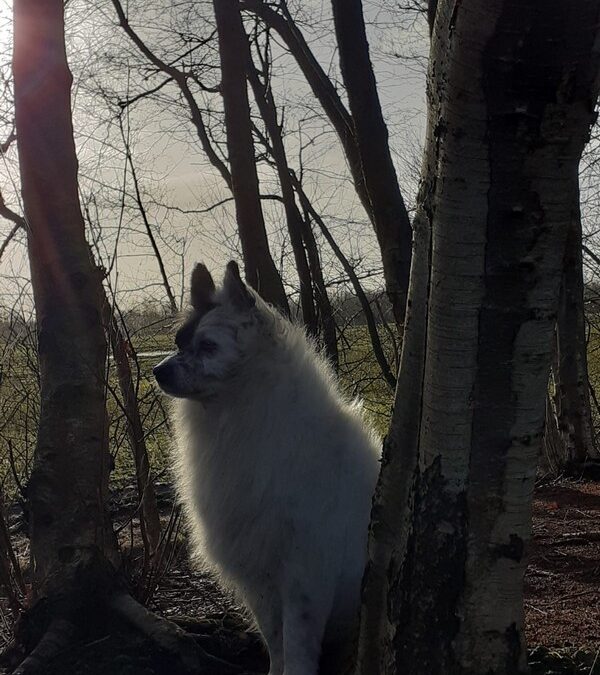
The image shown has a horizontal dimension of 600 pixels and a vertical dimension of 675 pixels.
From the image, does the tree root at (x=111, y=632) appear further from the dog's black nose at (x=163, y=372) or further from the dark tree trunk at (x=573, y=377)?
the dark tree trunk at (x=573, y=377)

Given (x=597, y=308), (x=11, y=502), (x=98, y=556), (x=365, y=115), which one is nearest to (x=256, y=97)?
(x=365, y=115)

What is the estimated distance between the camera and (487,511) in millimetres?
2244

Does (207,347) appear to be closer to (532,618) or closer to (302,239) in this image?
(532,618)

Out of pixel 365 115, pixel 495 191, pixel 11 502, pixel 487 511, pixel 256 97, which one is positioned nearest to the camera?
pixel 495 191

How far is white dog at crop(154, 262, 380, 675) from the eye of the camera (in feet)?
11.6

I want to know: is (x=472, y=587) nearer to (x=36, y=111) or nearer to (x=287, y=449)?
(x=287, y=449)

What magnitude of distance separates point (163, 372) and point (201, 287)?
24.1 inches

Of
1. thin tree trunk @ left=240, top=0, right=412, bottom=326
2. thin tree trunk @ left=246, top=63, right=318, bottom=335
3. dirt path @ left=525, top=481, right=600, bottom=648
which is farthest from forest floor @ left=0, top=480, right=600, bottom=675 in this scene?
thin tree trunk @ left=246, top=63, right=318, bottom=335

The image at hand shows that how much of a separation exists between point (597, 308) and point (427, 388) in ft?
39.1

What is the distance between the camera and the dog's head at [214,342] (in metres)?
3.76

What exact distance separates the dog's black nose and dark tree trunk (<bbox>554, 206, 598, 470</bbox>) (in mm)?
5831

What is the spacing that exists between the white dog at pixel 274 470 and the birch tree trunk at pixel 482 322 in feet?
3.29

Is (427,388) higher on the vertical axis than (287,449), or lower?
higher

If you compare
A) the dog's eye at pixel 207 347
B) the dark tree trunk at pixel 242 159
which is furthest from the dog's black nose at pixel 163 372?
the dark tree trunk at pixel 242 159
